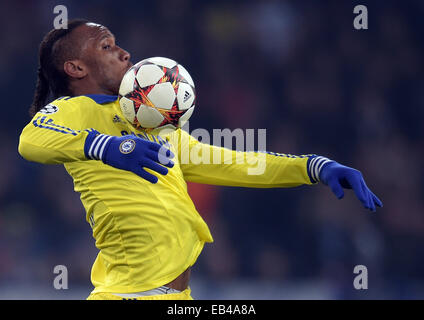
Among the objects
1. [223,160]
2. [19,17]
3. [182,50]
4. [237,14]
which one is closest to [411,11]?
[237,14]

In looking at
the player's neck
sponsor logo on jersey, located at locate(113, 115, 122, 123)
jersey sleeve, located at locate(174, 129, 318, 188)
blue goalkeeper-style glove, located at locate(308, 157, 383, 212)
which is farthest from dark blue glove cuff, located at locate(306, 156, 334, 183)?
the player's neck

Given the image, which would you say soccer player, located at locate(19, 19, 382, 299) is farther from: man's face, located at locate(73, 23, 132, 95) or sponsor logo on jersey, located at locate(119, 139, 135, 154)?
sponsor logo on jersey, located at locate(119, 139, 135, 154)

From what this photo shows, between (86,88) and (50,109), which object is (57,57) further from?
(50,109)

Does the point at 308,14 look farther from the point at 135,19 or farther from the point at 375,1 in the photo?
the point at 135,19

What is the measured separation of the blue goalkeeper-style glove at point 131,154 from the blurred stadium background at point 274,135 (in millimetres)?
4079

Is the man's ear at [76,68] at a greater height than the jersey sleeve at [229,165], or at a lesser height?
greater

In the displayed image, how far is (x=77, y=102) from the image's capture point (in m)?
3.25

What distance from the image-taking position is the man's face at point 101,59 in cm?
350

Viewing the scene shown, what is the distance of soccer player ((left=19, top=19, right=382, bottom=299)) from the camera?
3086 millimetres

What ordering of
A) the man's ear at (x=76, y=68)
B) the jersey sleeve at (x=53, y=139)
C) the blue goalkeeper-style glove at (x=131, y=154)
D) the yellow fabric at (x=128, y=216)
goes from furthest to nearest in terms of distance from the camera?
the man's ear at (x=76, y=68), the yellow fabric at (x=128, y=216), the jersey sleeve at (x=53, y=139), the blue goalkeeper-style glove at (x=131, y=154)

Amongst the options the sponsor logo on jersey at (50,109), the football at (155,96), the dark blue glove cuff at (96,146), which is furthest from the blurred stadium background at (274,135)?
the dark blue glove cuff at (96,146)

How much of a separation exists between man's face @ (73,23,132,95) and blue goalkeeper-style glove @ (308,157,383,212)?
1140 millimetres

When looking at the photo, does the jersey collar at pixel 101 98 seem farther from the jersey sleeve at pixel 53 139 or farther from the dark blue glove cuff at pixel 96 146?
the dark blue glove cuff at pixel 96 146
